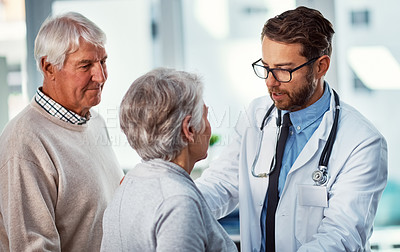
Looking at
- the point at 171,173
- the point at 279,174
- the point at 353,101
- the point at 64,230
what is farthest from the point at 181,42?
the point at 171,173

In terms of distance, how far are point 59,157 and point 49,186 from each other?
113 mm

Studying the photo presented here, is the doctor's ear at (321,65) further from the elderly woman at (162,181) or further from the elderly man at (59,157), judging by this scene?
the elderly man at (59,157)

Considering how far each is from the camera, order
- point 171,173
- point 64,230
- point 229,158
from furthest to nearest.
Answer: point 229,158 < point 64,230 < point 171,173

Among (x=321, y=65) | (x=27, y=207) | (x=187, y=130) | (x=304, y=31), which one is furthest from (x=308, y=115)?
(x=27, y=207)

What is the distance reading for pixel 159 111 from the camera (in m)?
1.21

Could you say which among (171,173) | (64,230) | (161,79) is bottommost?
(64,230)

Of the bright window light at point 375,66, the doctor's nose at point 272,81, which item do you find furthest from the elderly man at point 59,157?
the bright window light at point 375,66

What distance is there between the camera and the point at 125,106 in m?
1.23

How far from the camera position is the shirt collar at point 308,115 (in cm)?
182

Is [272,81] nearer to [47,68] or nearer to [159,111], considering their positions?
[159,111]

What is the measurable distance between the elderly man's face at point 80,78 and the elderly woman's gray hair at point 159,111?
0.49 meters

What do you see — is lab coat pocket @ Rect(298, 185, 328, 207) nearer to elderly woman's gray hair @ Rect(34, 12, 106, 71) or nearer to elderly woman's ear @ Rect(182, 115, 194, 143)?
elderly woman's ear @ Rect(182, 115, 194, 143)

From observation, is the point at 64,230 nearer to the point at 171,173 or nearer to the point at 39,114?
the point at 39,114

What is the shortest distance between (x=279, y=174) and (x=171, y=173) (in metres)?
0.68
